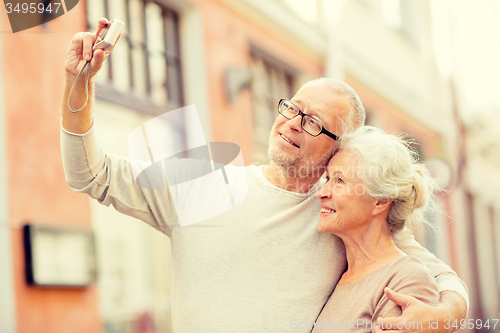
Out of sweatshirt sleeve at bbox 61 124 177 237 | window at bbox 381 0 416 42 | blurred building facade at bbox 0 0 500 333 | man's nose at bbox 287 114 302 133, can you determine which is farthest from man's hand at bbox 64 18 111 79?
window at bbox 381 0 416 42

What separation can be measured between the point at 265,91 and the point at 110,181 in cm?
463

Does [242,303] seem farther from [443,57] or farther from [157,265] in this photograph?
[443,57]

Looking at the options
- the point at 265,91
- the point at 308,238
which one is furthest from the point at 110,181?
the point at 265,91

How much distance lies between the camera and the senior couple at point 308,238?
6.24ft

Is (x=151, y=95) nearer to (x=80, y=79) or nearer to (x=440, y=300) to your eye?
(x=80, y=79)

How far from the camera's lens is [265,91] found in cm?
638

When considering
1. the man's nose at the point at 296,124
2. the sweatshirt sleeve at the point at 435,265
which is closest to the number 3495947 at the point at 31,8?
the man's nose at the point at 296,124

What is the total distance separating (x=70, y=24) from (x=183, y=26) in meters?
1.60

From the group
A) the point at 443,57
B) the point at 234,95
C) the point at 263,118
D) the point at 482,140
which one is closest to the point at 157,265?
the point at 234,95

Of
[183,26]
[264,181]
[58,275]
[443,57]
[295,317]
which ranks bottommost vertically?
[295,317]

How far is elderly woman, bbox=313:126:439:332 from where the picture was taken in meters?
1.96

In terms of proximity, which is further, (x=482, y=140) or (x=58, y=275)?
(x=482, y=140)

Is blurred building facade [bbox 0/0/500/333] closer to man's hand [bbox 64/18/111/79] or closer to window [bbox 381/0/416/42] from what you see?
window [bbox 381/0/416/42]

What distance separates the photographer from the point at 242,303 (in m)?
1.98
